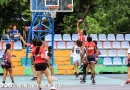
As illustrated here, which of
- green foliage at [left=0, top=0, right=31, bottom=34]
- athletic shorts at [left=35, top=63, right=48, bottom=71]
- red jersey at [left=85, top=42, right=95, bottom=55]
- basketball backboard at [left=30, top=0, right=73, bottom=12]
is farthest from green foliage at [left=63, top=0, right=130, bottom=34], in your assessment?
athletic shorts at [left=35, top=63, right=48, bottom=71]

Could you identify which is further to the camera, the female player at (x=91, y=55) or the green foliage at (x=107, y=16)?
the green foliage at (x=107, y=16)

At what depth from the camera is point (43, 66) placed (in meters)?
15.1

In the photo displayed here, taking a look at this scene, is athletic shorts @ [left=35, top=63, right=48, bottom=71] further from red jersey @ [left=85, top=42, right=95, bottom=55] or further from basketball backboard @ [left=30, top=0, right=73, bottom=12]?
basketball backboard @ [left=30, top=0, right=73, bottom=12]

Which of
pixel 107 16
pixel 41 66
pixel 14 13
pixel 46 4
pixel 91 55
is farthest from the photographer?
pixel 107 16

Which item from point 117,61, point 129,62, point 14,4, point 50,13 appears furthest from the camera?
point 14,4

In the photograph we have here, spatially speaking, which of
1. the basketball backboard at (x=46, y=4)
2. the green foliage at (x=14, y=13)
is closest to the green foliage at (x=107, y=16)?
the green foliage at (x=14, y=13)

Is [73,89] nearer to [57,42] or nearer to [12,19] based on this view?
[57,42]

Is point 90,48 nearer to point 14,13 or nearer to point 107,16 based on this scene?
point 14,13

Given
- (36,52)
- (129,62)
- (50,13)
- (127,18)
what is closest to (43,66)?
(36,52)

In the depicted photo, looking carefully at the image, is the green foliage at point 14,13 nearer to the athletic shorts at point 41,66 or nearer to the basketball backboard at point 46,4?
the basketball backboard at point 46,4

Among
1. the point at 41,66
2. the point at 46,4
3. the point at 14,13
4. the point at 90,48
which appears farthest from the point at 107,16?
the point at 41,66

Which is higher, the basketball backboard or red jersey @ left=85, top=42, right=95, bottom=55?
the basketball backboard

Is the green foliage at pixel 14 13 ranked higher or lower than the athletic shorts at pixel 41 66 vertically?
higher

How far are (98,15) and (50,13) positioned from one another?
47.2 ft
